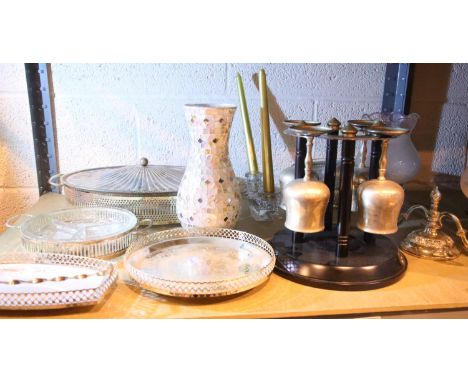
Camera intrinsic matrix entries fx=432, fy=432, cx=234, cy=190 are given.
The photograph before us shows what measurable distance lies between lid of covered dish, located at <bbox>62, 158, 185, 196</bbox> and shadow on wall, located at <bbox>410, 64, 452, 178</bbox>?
57 centimetres

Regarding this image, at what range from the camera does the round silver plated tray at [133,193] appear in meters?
0.77

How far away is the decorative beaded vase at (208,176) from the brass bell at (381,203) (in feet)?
0.71

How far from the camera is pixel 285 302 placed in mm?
544

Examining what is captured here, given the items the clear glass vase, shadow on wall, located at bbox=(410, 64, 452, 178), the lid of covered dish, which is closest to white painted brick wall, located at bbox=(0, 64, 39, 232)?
the lid of covered dish

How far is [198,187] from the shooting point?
2.24 ft

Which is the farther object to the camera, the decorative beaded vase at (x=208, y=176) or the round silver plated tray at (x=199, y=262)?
the decorative beaded vase at (x=208, y=176)

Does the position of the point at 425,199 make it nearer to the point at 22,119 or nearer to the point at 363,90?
the point at 363,90

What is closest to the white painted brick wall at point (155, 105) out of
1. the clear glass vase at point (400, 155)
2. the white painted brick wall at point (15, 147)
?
the white painted brick wall at point (15, 147)

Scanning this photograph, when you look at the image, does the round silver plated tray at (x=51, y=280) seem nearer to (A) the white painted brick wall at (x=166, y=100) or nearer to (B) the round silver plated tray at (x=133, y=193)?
(B) the round silver plated tray at (x=133, y=193)

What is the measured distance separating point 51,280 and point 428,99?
2.91 feet

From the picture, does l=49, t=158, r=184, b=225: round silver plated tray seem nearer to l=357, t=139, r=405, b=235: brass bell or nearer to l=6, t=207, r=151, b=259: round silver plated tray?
l=6, t=207, r=151, b=259: round silver plated tray
